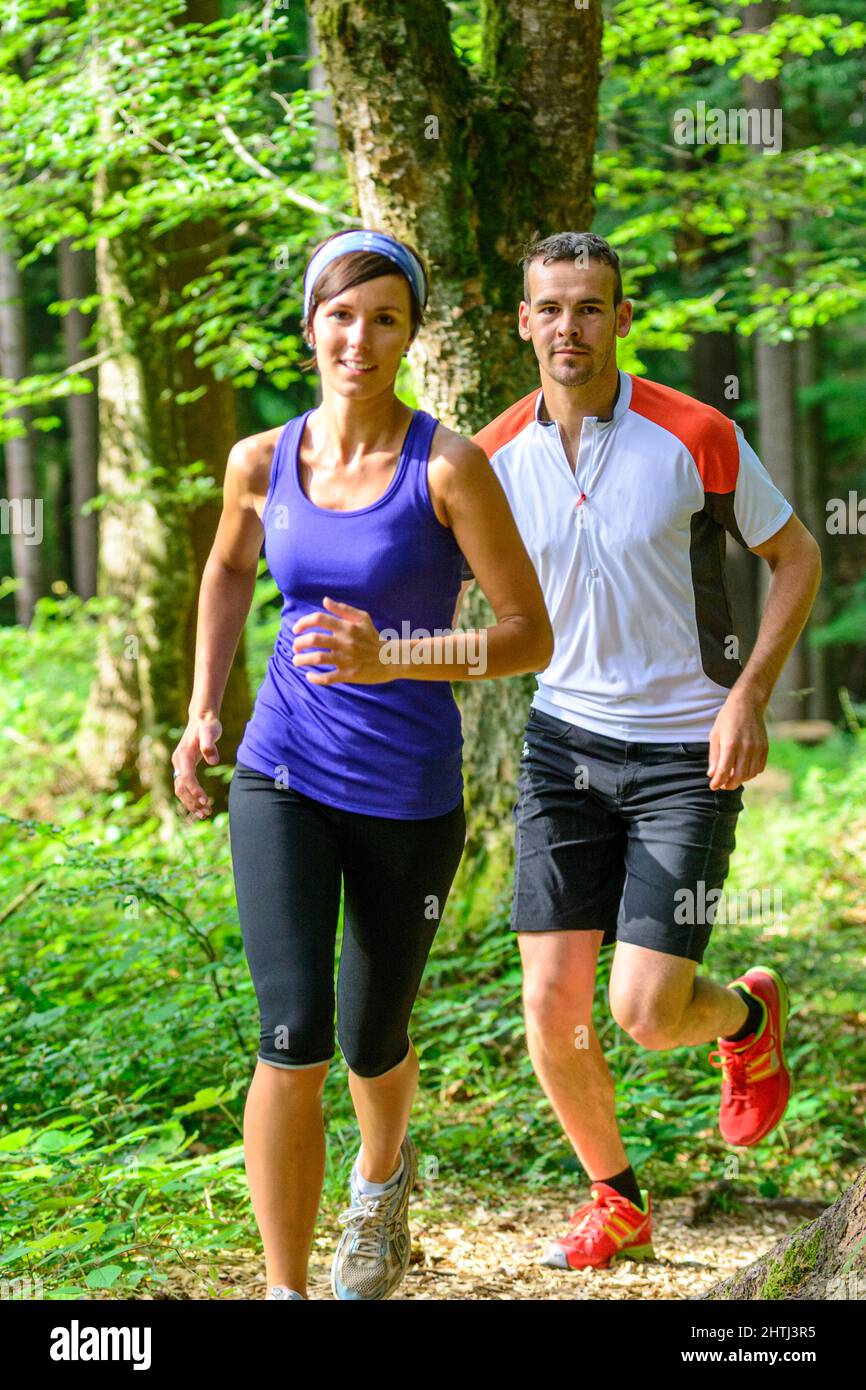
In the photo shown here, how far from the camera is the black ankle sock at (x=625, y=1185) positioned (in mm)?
4203

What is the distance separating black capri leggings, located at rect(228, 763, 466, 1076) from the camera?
3.17m

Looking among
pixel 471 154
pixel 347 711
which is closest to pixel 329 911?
pixel 347 711

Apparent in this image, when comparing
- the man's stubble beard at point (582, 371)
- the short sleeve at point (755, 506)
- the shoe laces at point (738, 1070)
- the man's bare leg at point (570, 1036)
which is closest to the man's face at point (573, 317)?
the man's stubble beard at point (582, 371)

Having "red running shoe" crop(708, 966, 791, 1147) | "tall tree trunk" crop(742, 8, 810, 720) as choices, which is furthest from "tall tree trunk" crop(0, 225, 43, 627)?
"red running shoe" crop(708, 966, 791, 1147)

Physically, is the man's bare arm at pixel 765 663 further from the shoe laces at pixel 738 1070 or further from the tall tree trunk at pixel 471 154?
the tall tree trunk at pixel 471 154

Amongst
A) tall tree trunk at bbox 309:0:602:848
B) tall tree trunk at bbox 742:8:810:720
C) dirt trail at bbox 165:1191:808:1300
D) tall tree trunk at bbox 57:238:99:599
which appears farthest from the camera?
tall tree trunk at bbox 57:238:99:599

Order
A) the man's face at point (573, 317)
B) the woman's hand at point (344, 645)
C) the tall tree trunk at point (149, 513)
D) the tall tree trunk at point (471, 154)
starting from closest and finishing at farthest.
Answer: the woman's hand at point (344, 645) → the man's face at point (573, 317) → the tall tree trunk at point (471, 154) → the tall tree trunk at point (149, 513)

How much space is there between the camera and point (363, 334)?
3152 millimetres

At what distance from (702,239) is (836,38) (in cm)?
597

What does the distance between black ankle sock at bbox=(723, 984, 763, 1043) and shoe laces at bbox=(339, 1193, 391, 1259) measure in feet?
4.27

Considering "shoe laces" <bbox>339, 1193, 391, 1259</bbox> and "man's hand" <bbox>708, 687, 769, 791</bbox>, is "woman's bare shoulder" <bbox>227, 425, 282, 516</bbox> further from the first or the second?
"shoe laces" <bbox>339, 1193, 391, 1259</bbox>

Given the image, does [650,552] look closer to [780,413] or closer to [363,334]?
[363,334]

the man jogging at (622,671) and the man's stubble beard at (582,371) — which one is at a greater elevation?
the man's stubble beard at (582,371)

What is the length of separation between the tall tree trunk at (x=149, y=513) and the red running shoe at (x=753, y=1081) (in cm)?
565
